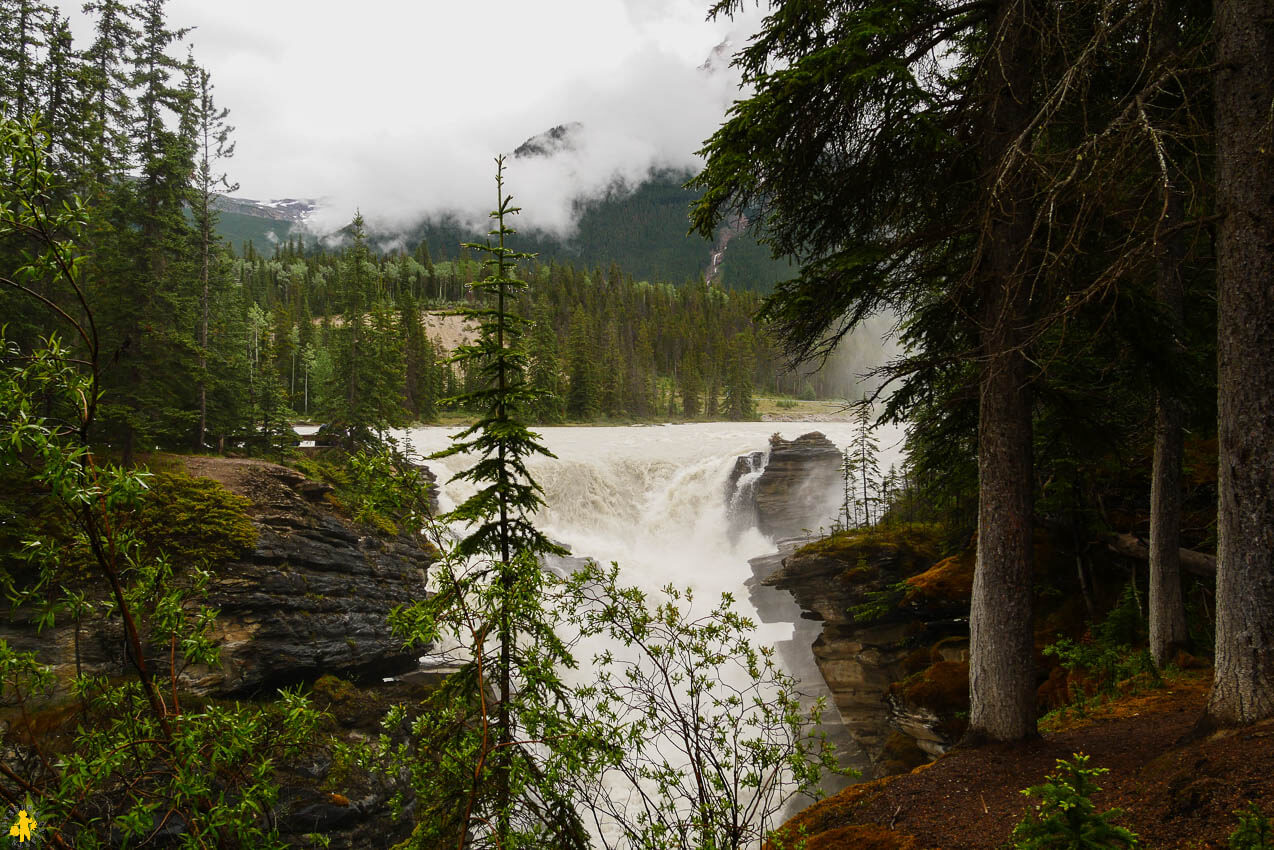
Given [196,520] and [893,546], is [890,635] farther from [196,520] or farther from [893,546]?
[196,520]

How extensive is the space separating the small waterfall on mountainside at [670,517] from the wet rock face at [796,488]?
0.39 metres

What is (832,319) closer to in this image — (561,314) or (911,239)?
(911,239)

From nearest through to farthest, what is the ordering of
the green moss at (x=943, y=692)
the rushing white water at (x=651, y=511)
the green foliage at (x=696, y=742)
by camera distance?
1. the green foliage at (x=696, y=742)
2. the green moss at (x=943, y=692)
3. the rushing white water at (x=651, y=511)

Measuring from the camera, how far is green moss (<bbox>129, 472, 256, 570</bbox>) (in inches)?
553

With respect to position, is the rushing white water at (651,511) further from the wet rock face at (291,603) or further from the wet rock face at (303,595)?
the wet rock face at (303,595)

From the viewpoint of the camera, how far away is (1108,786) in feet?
16.1

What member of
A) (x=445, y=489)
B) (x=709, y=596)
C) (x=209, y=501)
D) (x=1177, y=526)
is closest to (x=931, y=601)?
(x=1177, y=526)

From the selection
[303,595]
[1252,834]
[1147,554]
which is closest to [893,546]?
[1147,554]

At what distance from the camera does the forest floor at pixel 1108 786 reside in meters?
4.04

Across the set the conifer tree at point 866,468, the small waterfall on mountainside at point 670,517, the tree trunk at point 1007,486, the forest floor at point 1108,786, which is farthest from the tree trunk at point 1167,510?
the small waterfall on mountainside at point 670,517

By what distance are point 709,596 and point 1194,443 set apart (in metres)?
18.4

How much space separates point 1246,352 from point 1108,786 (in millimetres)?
3589

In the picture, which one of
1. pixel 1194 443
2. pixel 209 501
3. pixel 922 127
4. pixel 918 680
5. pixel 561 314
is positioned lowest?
pixel 918 680

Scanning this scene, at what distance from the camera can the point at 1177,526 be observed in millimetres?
7879
